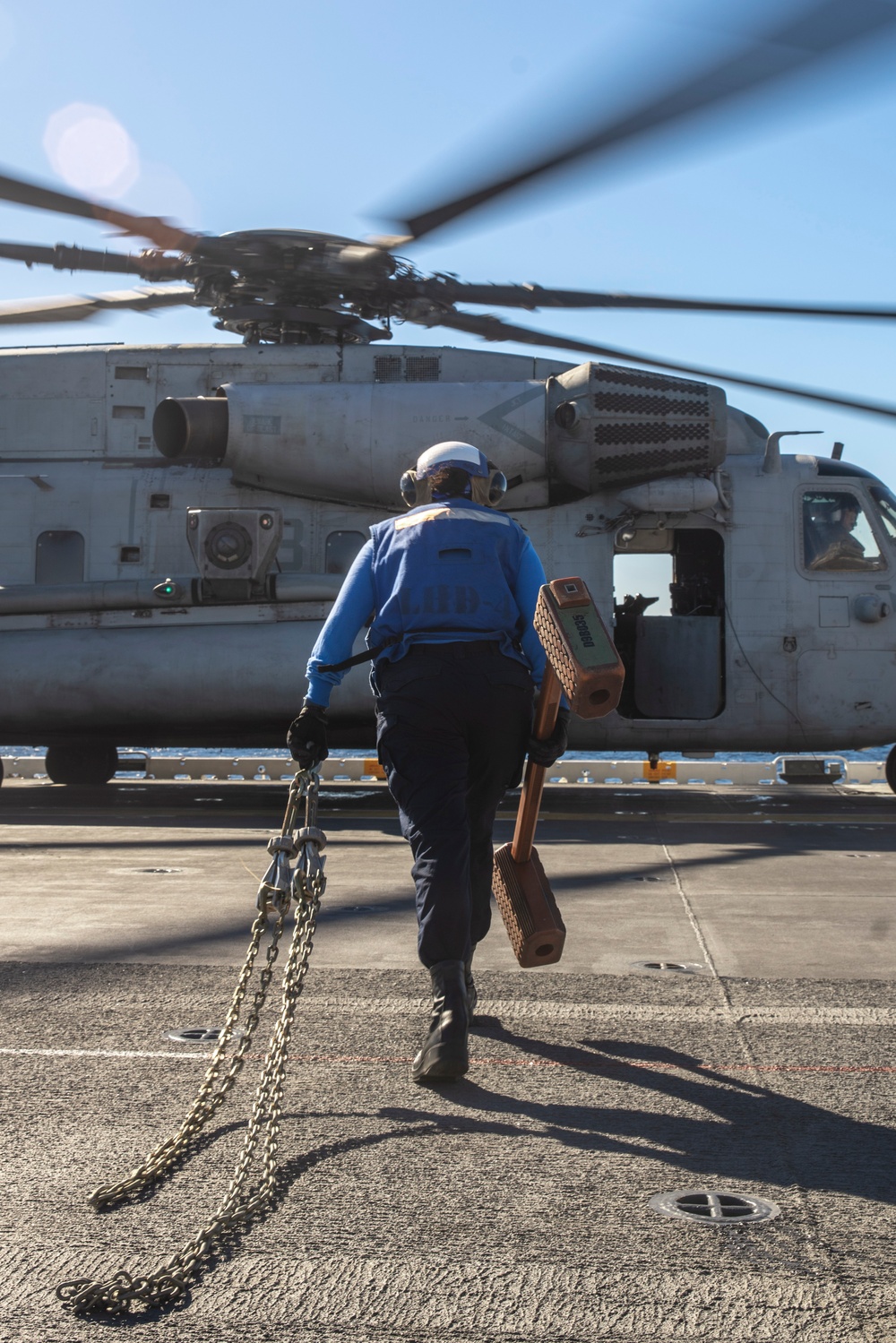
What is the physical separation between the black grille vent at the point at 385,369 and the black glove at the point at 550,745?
331 inches

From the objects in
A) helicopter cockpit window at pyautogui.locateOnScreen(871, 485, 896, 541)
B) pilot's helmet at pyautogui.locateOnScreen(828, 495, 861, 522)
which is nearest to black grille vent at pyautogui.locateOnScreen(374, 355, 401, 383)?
pilot's helmet at pyautogui.locateOnScreen(828, 495, 861, 522)

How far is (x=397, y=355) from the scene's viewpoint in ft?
39.2

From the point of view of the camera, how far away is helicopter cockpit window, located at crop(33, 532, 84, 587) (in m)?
12.3

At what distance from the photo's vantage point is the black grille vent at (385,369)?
11.9 m

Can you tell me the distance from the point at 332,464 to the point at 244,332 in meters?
1.69

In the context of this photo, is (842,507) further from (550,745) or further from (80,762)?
(550,745)

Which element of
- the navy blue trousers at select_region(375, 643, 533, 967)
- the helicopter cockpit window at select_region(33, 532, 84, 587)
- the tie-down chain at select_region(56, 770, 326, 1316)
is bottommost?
the tie-down chain at select_region(56, 770, 326, 1316)

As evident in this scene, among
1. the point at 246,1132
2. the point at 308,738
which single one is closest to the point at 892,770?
the point at 308,738

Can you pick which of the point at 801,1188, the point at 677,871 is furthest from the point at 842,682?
the point at 801,1188

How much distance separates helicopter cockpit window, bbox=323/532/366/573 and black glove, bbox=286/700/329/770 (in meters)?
8.09

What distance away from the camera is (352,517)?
12055mm

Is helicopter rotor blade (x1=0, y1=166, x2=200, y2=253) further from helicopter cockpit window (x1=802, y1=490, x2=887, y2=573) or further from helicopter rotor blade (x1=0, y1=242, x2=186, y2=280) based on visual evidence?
helicopter cockpit window (x1=802, y1=490, x2=887, y2=573)

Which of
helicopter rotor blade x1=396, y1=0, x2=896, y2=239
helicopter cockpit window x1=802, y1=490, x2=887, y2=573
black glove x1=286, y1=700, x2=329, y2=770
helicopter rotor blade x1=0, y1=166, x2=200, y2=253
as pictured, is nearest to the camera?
helicopter rotor blade x1=396, y1=0, x2=896, y2=239

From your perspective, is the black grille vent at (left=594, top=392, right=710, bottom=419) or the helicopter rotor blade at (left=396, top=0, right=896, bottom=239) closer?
the helicopter rotor blade at (left=396, top=0, right=896, bottom=239)
